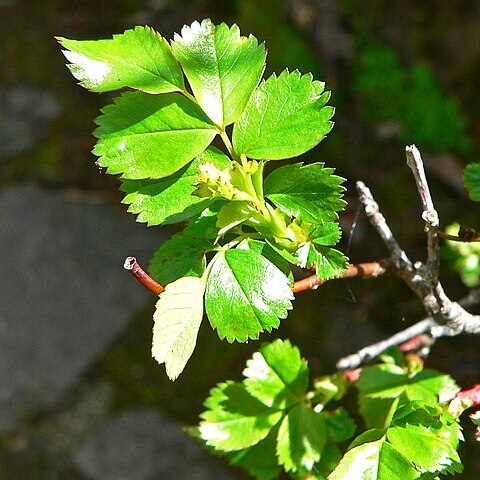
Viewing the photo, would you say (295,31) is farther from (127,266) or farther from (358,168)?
(127,266)

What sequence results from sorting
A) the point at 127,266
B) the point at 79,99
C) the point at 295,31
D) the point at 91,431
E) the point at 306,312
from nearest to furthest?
1. the point at 127,266
2. the point at 306,312
3. the point at 91,431
4. the point at 295,31
5. the point at 79,99

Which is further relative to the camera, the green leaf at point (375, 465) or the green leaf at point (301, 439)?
the green leaf at point (301, 439)

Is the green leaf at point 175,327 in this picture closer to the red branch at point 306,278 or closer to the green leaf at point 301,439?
the red branch at point 306,278

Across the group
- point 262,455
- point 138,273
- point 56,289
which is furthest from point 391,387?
point 56,289

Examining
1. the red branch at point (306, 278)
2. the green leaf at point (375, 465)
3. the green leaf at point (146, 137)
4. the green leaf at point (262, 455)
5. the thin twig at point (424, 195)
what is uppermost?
the green leaf at point (146, 137)

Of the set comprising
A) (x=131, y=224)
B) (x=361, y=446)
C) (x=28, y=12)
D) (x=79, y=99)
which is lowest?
(x=131, y=224)

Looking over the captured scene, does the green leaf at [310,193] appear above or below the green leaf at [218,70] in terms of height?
below

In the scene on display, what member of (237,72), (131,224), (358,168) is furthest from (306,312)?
(237,72)

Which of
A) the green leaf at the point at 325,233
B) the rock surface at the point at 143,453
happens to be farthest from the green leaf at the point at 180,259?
the rock surface at the point at 143,453

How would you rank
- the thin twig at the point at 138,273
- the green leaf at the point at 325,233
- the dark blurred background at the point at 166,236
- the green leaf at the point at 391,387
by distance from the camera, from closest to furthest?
1. the thin twig at the point at 138,273
2. the green leaf at the point at 325,233
3. the green leaf at the point at 391,387
4. the dark blurred background at the point at 166,236
